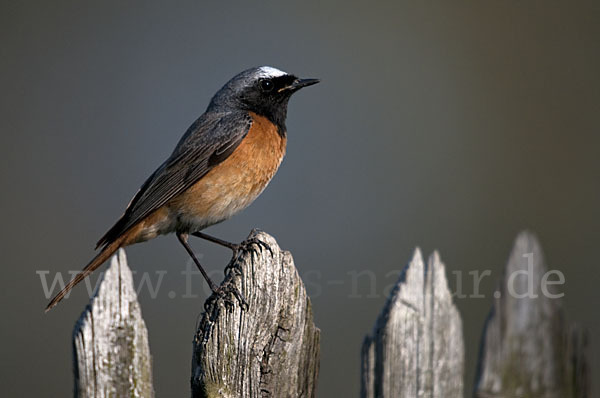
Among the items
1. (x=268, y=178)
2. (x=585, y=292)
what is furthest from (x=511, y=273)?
(x=585, y=292)

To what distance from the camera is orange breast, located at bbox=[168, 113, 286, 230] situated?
5219 mm

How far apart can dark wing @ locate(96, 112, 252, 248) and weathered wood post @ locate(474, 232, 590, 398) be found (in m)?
3.24

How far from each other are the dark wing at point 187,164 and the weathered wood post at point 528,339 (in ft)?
10.6

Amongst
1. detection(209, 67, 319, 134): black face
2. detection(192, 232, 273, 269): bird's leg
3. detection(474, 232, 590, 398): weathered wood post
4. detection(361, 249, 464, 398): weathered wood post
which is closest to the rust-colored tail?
detection(192, 232, 273, 269): bird's leg

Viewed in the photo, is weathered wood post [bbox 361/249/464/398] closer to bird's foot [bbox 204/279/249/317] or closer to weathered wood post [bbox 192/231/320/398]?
weathered wood post [bbox 192/231/320/398]

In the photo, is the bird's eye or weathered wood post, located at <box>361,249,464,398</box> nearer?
weathered wood post, located at <box>361,249,464,398</box>

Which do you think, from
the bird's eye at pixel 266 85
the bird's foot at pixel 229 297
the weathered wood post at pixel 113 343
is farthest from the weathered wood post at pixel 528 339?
the bird's eye at pixel 266 85

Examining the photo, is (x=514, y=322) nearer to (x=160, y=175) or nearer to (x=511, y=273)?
(x=511, y=273)

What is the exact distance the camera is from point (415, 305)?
2.65m

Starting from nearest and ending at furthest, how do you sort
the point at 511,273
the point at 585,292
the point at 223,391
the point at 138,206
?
the point at 511,273 < the point at 223,391 < the point at 138,206 < the point at 585,292

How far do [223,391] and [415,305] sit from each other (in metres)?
0.94

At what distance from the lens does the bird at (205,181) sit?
521cm

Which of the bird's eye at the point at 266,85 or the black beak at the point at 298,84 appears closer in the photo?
the black beak at the point at 298,84

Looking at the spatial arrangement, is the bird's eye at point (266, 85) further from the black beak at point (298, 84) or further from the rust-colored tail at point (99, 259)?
the rust-colored tail at point (99, 259)
